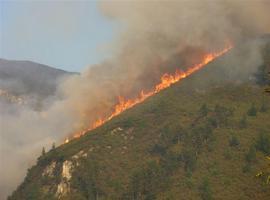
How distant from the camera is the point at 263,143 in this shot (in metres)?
173

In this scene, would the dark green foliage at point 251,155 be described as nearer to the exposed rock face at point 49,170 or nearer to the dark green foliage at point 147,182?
the dark green foliage at point 147,182

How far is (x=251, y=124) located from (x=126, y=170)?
4738 cm

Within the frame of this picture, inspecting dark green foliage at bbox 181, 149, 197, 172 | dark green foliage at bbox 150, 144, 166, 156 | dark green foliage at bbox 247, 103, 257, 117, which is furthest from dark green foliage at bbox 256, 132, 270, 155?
dark green foliage at bbox 150, 144, 166, 156

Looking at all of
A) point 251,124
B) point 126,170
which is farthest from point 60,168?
point 251,124

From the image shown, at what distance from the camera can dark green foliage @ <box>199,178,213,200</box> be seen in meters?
154

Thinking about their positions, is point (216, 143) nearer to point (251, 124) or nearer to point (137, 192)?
point (251, 124)

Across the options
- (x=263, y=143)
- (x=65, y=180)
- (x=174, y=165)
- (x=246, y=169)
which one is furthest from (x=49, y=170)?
(x=263, y=143)

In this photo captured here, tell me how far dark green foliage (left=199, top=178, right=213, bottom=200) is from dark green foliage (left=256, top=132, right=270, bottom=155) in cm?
2302

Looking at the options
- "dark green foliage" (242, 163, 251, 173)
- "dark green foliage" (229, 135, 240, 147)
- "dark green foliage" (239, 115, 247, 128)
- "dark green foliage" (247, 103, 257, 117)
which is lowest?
"dark green foliage" (242, 163, 251, 173)

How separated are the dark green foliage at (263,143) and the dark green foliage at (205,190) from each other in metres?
23.0

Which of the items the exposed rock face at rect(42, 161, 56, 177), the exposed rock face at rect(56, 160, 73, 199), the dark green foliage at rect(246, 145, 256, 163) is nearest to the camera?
the dark green foliage at rect(246, 145, 256, 163)

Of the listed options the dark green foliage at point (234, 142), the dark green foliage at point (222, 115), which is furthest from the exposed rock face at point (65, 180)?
the dark green foliage at point (234, 142)

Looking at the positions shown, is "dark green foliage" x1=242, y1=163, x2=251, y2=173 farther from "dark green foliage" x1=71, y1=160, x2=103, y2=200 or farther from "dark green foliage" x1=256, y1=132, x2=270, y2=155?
"dark green foliage" x1=71, y1=160, x2=103, y2=200

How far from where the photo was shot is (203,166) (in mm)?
171250
